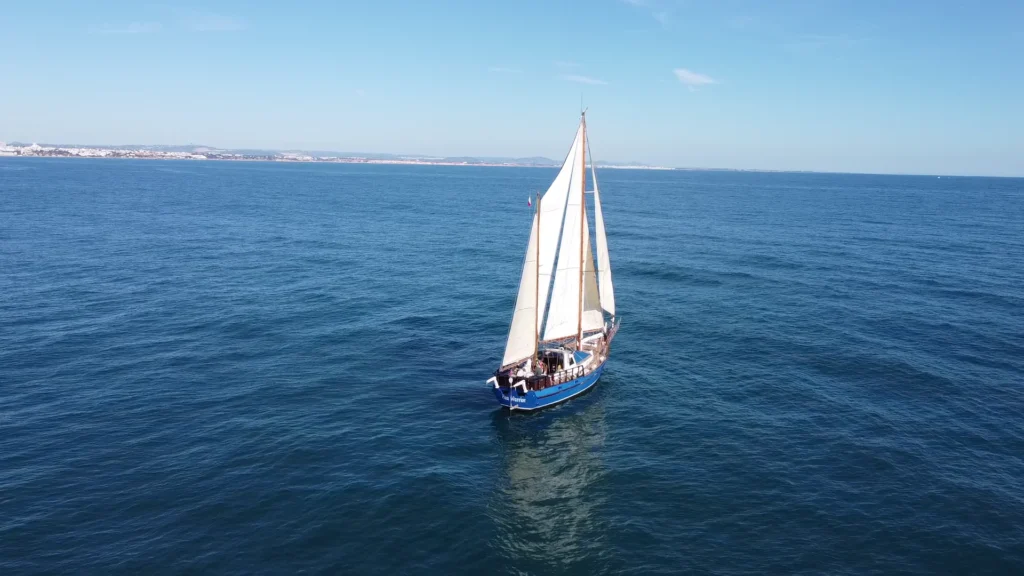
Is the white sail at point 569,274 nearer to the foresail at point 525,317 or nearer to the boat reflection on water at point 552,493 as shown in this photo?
the foresail at point 525,317

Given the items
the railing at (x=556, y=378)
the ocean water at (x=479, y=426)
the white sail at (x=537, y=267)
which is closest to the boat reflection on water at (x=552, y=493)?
the ocean water at (x=479, y=426)

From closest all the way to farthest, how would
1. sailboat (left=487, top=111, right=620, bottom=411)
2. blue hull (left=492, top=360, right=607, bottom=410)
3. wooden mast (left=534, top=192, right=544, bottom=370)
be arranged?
blue hull (left=492, top=360, right=607, bottom=410) < sailboat (left=487, top=111, right=620, bottom=411) < wooden mast (left=534, top=192, right=544, bottom=370)

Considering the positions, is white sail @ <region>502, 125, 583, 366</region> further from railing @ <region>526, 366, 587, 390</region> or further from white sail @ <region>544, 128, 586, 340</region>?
railing @ <region>526, 366, 587, 390</region>

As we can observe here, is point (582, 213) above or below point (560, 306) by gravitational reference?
above

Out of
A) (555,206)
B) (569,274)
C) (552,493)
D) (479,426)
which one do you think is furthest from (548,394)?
(555,206)

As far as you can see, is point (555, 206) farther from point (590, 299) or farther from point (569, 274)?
point (590, 299)

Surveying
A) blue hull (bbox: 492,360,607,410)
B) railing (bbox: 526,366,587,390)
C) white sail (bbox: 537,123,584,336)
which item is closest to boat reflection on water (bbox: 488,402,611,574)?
blue hull (bbox: 492,360,607,410)

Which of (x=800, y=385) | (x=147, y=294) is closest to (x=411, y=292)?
(x=147, y=294)
